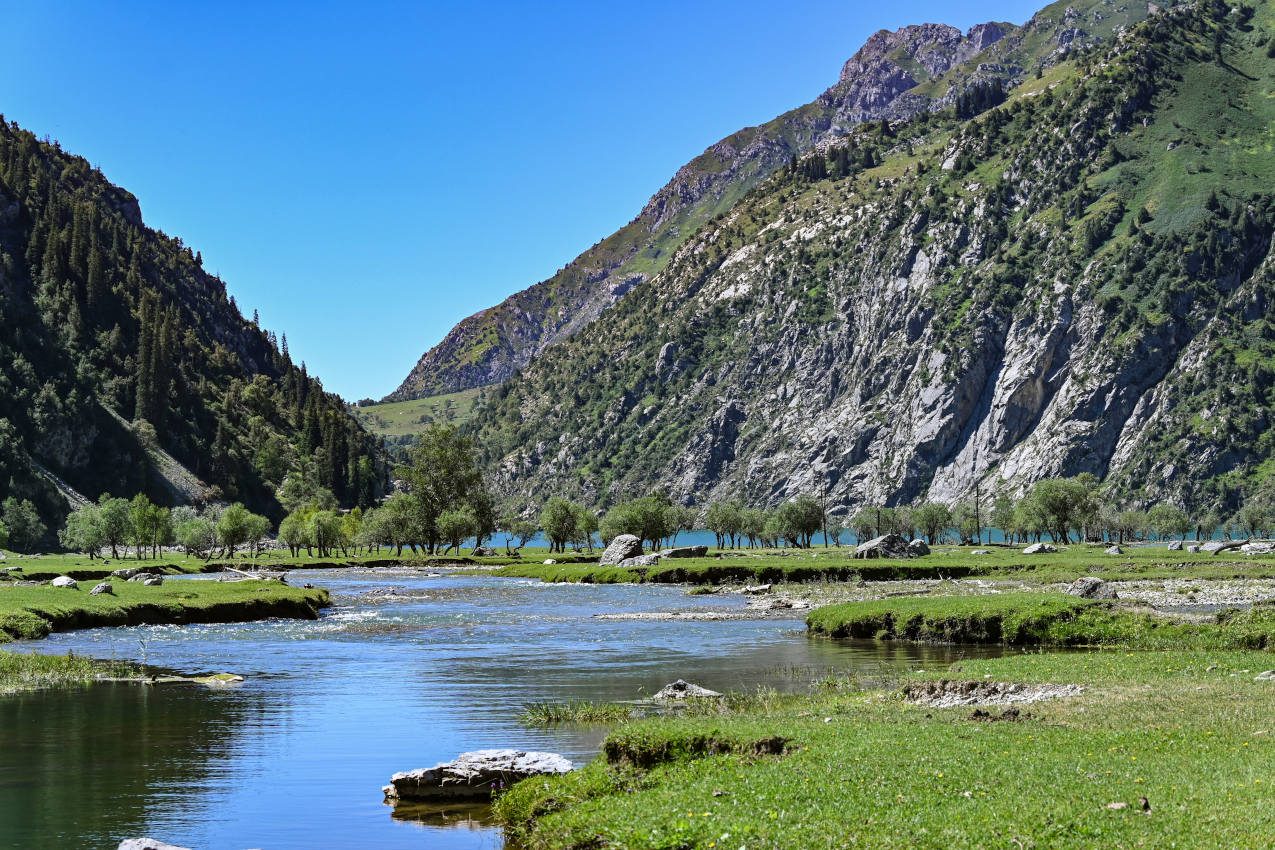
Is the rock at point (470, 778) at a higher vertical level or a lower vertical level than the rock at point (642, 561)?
higher

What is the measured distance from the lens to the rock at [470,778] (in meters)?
24.3

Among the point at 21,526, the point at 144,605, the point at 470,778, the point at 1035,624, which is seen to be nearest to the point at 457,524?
the point at 21,526

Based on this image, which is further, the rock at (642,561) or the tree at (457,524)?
the tree at (457,524)

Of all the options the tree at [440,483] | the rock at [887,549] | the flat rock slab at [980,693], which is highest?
the tree at [440,483]

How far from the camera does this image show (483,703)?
38.2 metres

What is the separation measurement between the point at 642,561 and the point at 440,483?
63398 millimetres

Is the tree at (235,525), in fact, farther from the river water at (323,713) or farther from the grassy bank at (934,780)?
the grassy bank at (934,780)

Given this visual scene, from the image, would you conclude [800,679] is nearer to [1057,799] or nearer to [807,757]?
[807,757]

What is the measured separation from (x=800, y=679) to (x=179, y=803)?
2481cm

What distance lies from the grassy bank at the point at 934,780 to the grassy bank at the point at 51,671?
28664 millimetres

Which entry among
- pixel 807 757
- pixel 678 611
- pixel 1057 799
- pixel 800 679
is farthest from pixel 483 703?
pixel 678 611

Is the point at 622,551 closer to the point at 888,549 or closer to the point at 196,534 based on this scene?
the point at 888,549

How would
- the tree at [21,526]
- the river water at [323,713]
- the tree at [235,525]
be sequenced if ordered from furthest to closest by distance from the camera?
the tree at [235,525] → the tree at [21,526] → the river water at [323,713]

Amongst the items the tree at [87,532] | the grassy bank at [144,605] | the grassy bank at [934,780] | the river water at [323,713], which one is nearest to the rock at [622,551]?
the grassy bank at [144,605]
